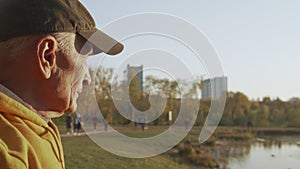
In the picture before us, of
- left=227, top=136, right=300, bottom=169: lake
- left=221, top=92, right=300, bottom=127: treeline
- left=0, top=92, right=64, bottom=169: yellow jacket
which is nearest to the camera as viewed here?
left=0, top=92, right=64, bottom=169: yellow jacket

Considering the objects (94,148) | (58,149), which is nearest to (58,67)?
(58,149)

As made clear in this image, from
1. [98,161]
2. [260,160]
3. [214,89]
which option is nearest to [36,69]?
[214,89]

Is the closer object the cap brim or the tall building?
the cap brim

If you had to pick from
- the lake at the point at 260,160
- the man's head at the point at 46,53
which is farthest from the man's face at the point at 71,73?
the lake at the point at 260,160

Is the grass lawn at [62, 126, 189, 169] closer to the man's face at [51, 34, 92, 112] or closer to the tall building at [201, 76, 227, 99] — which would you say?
the tall building at [201, 76, 227, 99]

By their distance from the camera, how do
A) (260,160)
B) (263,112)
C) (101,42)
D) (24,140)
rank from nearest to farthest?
1. (24,140)
2. (101,42)
3. (260,160)
4. (263,112)

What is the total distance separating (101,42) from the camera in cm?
93

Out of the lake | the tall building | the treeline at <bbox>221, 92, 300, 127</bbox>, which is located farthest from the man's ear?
the treeline at <bbox>221, 92, 300, 127</bbox>

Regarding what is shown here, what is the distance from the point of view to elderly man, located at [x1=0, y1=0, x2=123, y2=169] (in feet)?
2.29

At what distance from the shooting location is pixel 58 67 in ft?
2.62

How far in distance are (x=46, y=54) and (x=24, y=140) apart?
0.17 meters

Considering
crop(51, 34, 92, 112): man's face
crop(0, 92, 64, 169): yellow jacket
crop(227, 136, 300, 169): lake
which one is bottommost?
crop(227, 136, 300, 169): lake

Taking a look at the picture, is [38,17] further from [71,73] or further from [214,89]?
[214,89]

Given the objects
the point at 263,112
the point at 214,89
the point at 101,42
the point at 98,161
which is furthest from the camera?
the point at 263,112
